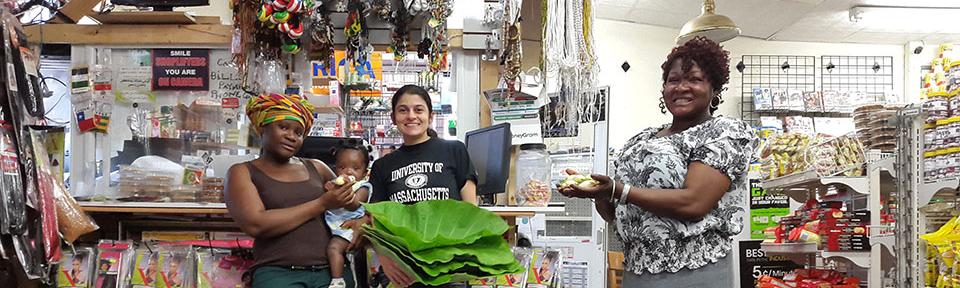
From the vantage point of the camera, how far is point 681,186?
6.33 feet

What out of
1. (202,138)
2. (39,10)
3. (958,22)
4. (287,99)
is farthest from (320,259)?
(958,22)

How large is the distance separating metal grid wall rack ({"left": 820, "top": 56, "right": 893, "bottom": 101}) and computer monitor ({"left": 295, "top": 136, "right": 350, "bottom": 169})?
6160mm

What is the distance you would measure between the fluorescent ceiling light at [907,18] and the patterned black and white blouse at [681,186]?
18.7ft

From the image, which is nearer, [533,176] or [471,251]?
[471,251]

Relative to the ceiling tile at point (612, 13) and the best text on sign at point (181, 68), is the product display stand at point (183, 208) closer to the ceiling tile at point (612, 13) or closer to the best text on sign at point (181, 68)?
the best text on sign at point (181, 68)

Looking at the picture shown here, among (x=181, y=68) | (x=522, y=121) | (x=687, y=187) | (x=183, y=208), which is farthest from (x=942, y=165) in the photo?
(x=181, y=68)

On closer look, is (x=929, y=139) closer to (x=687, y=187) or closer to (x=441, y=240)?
(x=687, y=187)

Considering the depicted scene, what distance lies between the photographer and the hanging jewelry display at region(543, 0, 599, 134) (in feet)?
10.1

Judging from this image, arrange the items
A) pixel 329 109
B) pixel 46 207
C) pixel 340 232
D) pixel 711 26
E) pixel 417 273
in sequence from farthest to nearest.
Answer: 1. pixel 711 26
2. pixel 329 109
3. pixel 46 207
4. pixel 340 232
5. pixel 417 273

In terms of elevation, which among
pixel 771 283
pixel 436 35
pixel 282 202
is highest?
pixel 436 35

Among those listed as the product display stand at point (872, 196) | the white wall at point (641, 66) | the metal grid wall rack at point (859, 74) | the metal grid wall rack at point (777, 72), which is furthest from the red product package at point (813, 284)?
the metal grid wall rack at point (859, 74)

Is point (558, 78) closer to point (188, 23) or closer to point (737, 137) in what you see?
point (737, 137)

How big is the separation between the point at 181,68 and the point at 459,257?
214 cm

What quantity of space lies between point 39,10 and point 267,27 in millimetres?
1187
